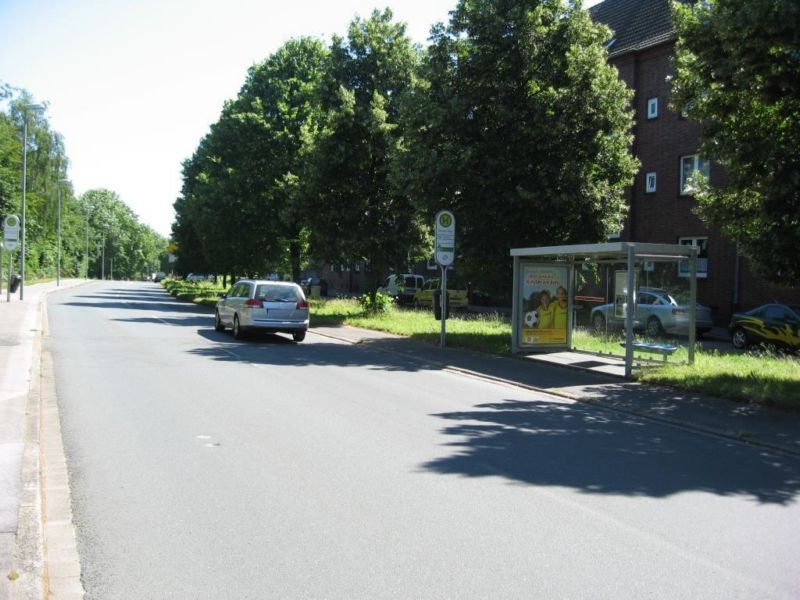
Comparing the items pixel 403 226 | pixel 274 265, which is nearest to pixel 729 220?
pixel 403 226

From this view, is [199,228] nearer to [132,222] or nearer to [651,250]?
[651,250]

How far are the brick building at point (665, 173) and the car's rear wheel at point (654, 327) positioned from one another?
14140 millimetres

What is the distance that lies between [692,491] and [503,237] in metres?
12.1

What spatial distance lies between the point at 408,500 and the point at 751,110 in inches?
370

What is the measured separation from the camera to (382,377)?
491 inches

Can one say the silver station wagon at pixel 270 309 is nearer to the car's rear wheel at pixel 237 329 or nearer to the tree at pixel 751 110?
the car's rear wheel at pixel 237 329

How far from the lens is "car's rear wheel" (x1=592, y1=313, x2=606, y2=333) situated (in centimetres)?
1597

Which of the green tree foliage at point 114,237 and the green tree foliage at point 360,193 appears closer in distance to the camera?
the green tree foliage at point 360,193

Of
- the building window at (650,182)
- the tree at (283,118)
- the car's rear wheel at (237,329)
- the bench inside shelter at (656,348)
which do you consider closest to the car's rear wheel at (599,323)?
the bench inside shelter at (656,348)

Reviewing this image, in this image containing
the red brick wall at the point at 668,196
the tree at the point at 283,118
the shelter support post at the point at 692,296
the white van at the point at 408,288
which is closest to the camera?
the shelter support post at the point at 692,296

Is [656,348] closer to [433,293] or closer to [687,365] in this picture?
[687,365]

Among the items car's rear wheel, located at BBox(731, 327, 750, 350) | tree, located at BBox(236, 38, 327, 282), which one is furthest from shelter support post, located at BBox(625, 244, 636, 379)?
tree, located at BBox(236, 38, 327, 282)

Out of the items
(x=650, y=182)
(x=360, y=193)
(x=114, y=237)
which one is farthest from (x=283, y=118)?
(x=114, y=237)

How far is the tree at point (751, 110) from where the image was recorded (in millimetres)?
9602
